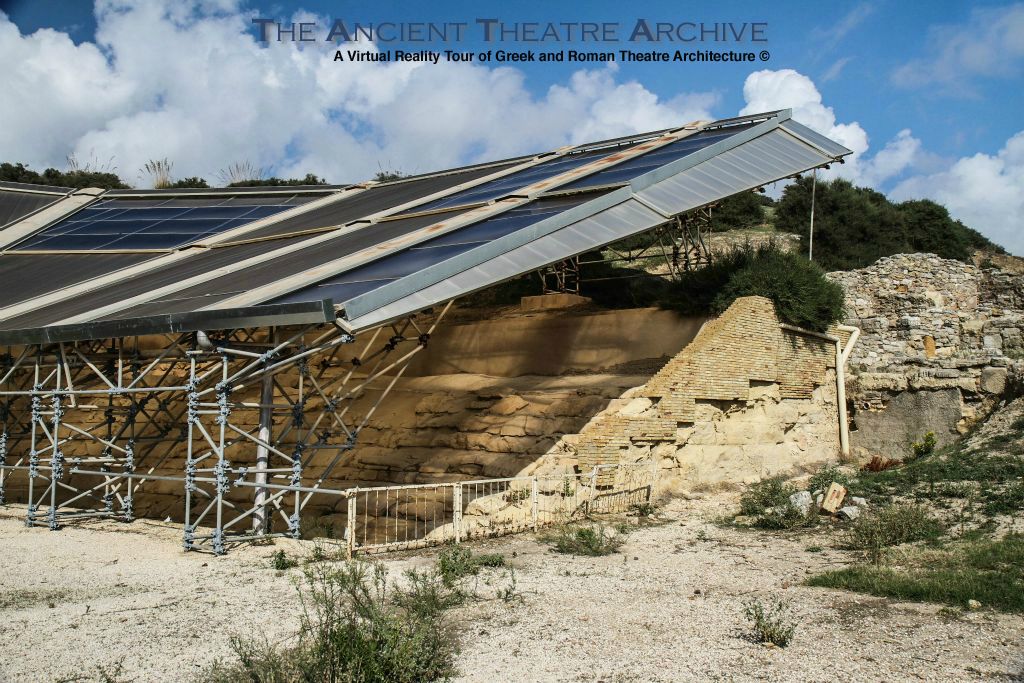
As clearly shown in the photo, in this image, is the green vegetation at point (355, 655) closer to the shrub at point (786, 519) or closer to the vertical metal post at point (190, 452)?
the vertical metal post at point (190, 452)

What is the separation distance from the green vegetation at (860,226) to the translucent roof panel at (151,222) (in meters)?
20.9

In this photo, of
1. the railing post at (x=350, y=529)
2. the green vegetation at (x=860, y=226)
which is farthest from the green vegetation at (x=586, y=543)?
the green vegetation at (x=860, y=226)

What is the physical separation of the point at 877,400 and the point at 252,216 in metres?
15.4

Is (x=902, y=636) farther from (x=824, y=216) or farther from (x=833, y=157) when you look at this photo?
(x=824, y=216)

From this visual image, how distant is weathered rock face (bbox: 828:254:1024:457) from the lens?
18797mm

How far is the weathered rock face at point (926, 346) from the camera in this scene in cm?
1880

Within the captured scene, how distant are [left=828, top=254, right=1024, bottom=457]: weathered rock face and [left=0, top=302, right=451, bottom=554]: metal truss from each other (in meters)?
9.26

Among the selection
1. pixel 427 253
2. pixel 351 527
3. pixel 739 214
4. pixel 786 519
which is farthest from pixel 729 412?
pixel 739 214

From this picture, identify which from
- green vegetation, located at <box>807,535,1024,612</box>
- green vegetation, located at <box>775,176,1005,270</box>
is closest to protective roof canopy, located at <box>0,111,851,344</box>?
green vegetation, located at <box>807,535,1024,612</box>

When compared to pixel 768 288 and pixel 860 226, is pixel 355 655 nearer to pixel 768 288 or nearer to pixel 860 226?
pixel 768 288

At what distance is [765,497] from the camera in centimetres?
1497

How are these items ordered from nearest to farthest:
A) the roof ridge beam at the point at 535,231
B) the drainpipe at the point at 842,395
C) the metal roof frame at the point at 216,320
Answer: the metal roof frame at the point at 216,320 → the roof ridge beam at the point at 535,231 → the drainpipe at the point at 842,395

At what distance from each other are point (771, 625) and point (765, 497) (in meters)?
7.46

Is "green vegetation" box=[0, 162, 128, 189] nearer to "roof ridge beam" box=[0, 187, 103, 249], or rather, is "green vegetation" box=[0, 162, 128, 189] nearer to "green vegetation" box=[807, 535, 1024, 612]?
"roof ridge beam" box=[0, 187, 103, 249]
